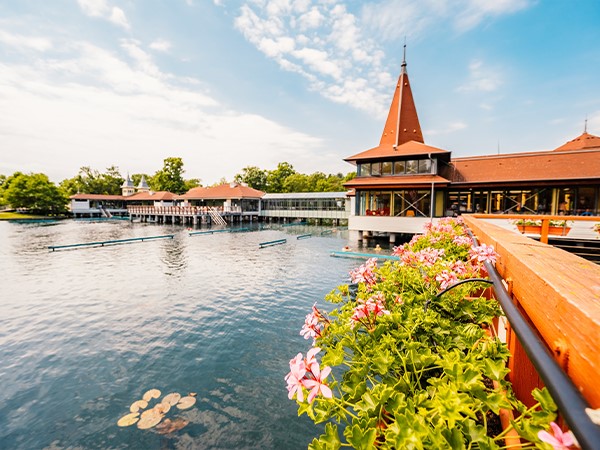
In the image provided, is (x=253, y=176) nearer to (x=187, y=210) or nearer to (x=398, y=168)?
(x=187, y=210)

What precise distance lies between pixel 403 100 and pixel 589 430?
28.8 m

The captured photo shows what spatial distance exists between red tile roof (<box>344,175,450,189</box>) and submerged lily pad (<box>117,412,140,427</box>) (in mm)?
16825

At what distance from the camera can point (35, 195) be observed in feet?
180

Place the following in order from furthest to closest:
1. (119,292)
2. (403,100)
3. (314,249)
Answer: (403,100), (314,249), (119,292)

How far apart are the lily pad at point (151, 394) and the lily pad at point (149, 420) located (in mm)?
451

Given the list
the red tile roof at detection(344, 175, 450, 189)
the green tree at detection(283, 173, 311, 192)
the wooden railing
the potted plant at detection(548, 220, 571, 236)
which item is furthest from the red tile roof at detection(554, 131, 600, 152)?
the green tree at detection(283, 173, 311, 192)

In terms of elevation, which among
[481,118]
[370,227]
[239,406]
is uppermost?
[481,118]

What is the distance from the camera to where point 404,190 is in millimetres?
20078

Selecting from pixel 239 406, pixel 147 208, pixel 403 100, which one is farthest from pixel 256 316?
pixel 147 208

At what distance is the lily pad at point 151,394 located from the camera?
17.6ft

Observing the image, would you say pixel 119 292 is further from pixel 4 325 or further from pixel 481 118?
pixel 481 118

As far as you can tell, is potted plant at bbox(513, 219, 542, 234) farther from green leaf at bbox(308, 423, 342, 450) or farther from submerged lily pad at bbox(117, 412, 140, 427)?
submerged lily pad at bbox(117, 412, 140, 427)

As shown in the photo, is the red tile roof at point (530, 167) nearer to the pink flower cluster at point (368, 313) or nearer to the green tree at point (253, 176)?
the pink flower cluster at point (368, 313)

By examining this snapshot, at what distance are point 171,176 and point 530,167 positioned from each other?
63.5 metres
